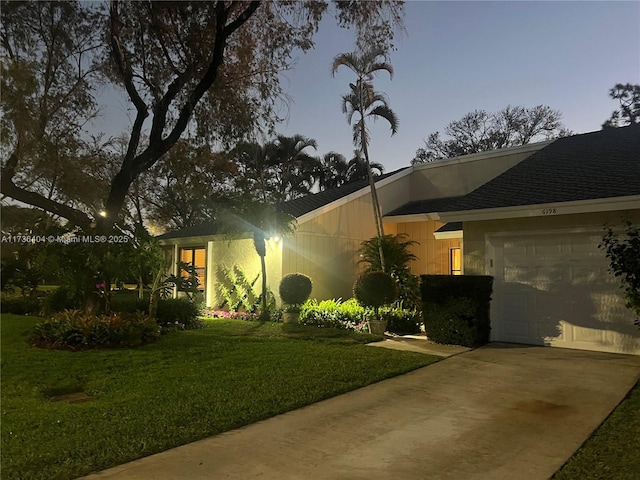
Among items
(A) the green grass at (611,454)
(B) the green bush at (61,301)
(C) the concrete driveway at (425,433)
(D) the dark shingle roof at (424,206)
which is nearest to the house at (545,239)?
(D) the dark shingle roof at (424,206)

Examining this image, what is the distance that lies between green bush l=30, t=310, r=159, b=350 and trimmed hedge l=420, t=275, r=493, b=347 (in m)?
5.60

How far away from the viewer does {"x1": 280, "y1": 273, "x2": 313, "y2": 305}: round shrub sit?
12.4 metres

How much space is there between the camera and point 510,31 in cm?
761

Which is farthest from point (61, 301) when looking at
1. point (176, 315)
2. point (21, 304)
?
point (176, 315)

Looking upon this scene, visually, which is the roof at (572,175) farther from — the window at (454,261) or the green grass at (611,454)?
the green grass at (611,454)

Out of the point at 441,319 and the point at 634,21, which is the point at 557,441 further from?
the point at 634,21

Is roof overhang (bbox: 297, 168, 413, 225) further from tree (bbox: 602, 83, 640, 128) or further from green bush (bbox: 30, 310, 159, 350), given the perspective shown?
tree (bbox: 602, 83, 640, 128)

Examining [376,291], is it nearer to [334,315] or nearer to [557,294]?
[334,315]

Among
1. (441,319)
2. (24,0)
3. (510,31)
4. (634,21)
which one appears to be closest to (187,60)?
(24,0)

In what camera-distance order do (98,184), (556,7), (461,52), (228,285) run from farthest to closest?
1. (228,285)
2. (461,52)
3. (556,7)
4. (98,184)

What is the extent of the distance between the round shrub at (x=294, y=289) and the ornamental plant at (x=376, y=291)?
1.96m

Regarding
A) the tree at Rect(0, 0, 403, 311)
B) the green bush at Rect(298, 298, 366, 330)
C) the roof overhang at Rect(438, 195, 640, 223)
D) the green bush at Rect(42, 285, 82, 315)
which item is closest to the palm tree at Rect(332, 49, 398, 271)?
the green bush at Rect(298, 298, 366, 330)

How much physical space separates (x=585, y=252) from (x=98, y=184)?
826 centimetres

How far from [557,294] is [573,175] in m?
2.75
